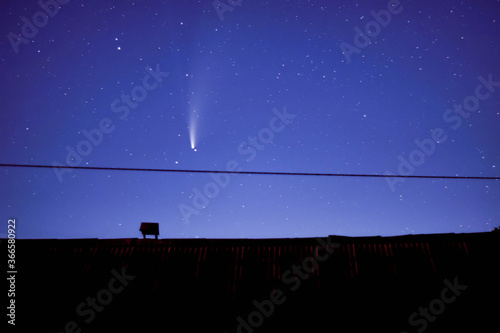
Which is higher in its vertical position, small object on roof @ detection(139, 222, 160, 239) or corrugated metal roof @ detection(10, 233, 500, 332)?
small object on roof @ detection(139, 222, 160, 239)

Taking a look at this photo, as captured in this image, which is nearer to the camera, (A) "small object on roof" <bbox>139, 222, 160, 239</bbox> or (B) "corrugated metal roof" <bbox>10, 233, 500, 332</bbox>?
(B) "corrugated metal roof" <bbox>10, 233, 500, 332</bbox>

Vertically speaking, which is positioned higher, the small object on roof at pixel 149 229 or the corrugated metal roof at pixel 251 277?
the small object on roof at pixel 149 229

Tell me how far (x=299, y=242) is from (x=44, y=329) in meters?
6.89

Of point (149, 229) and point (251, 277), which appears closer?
point (251, 277)

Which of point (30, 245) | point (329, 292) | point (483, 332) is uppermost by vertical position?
point (30, 245)

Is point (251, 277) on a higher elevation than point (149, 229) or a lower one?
lower

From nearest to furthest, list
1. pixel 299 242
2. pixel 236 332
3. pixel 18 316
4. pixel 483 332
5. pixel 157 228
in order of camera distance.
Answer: pixel 483 332
pixel 236 332
pixel 18 316
pixel 299 242
pixel 157 228

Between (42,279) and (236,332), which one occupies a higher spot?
(42,279)

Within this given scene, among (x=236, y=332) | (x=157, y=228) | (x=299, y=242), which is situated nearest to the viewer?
(x=236, y=332)

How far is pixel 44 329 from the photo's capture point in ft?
19.9

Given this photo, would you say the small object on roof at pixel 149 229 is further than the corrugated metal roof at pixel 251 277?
Yes

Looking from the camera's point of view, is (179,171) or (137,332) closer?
(137,332)

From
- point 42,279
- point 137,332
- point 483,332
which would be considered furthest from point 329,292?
point 42,279

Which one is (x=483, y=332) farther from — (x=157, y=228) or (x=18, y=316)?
(x=18, y=316)
